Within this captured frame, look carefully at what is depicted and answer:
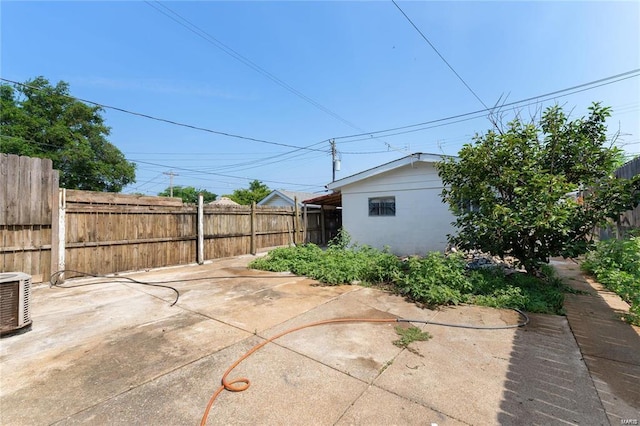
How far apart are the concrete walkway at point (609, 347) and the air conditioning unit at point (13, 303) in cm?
545

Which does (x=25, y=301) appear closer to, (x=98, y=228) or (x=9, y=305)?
(x=9, y=305)

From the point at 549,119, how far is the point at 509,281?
297 cm

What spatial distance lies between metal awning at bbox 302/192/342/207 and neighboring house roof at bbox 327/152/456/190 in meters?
1.00

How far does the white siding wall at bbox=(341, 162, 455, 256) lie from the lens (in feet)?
27.2

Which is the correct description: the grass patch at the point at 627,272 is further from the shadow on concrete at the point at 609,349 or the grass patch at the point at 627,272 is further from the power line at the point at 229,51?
the power line at the point at 229,51

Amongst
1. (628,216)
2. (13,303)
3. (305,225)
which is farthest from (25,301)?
(628,216)

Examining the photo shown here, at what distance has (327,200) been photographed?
1215 cm

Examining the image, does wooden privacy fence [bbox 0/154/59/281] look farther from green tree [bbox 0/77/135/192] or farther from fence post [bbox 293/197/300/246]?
green tree [bbox 0/77/135/192]

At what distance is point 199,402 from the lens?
6.52 ft

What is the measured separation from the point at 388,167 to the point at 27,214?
859 centimetres

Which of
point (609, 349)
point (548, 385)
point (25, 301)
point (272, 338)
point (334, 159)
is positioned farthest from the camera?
point (334, 159)

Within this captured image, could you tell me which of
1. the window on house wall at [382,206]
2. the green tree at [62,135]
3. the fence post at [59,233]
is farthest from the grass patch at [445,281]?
the green tree at [62,135]

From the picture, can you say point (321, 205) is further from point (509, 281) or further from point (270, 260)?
point (509, 281)

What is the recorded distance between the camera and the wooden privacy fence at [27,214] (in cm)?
485
